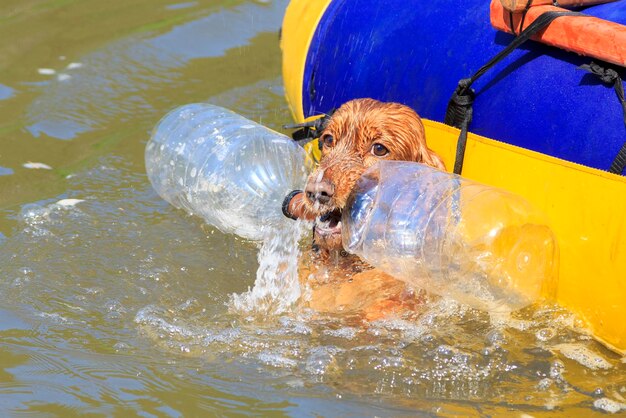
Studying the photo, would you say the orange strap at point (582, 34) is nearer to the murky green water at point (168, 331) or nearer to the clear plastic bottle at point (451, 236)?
the clear plastic bottle at point (451, 236)

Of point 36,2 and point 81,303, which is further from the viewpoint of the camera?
→ point 36,2

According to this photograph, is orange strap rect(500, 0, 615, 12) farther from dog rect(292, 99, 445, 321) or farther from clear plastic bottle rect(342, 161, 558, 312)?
clear plastic bottle rect(342, 161, 558, 312)

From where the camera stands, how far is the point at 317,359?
139 inches

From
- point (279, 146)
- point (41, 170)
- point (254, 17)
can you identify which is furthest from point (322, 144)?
point (254, 17)

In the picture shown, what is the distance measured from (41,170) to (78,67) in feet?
4.88

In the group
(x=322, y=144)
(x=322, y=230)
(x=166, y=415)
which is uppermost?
(x=322, y=144)

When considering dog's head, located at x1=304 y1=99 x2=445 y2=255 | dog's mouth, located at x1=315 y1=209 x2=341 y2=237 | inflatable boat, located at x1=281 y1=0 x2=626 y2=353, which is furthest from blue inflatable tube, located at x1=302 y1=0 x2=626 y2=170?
dog's mouth, located at x1=315 y1=209 x2=341 y2=237

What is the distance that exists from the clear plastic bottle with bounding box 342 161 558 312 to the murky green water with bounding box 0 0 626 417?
0.20m

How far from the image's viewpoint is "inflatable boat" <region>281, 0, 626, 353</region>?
329 centimetres

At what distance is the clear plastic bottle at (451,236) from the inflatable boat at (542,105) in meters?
0.11

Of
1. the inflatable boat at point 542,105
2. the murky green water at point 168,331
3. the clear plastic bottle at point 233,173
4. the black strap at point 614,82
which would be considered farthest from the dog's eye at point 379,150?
the clear plastic bottle at point 233,173

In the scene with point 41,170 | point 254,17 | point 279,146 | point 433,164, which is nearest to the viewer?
point 433,164

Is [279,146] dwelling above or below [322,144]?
below

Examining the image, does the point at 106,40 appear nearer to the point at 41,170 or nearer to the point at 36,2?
the point at 36,2
